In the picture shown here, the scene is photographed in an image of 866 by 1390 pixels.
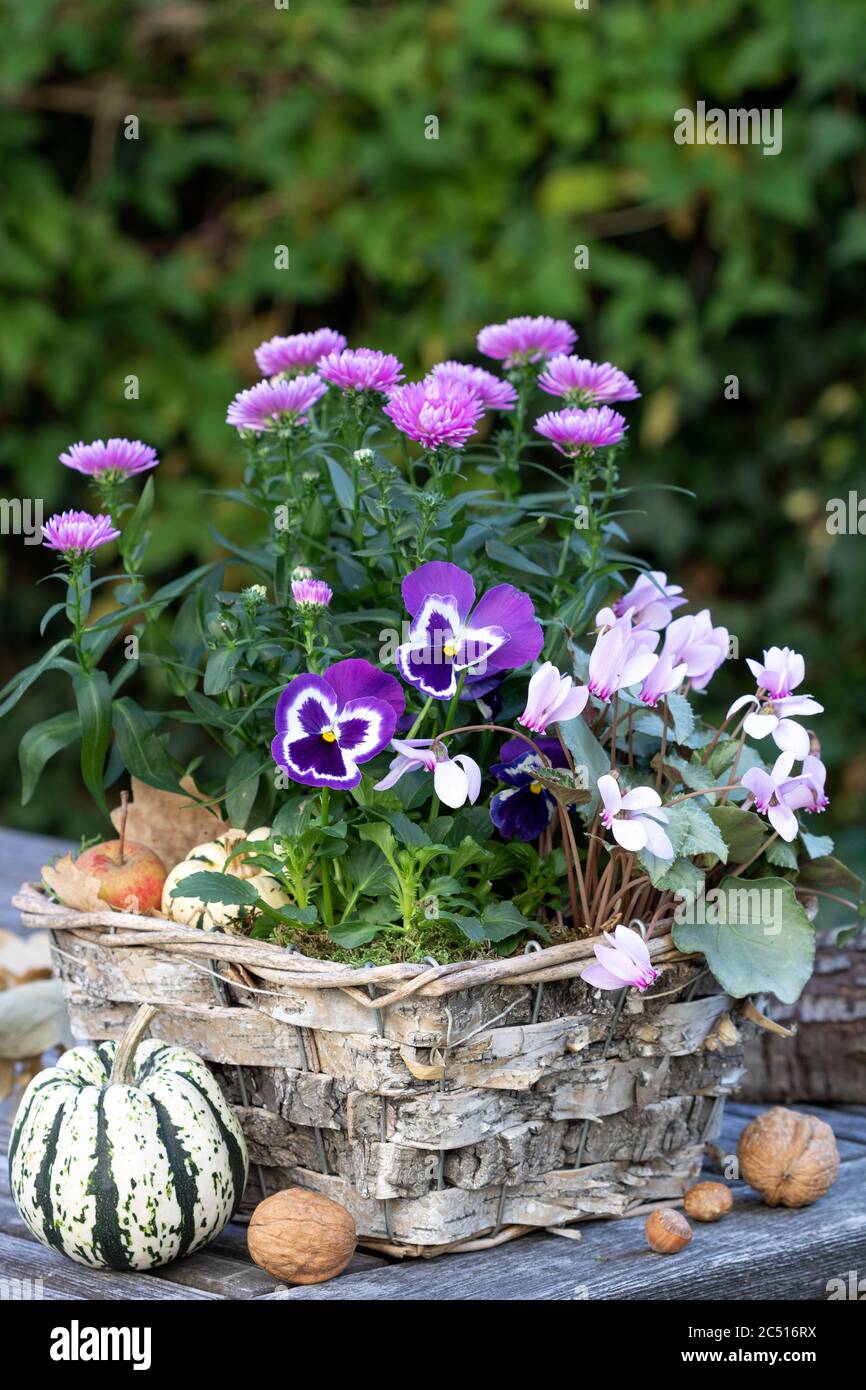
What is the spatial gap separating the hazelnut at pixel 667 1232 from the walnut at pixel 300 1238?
0.59 ft

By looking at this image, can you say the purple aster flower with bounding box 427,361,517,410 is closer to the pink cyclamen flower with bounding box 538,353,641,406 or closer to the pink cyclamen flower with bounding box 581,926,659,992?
the pink cyclamen flower with bounding box 538,353,641,406

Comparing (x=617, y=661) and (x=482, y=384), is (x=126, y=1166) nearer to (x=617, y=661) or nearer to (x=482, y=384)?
(x=617, y=661)

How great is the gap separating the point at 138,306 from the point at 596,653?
1988 mm

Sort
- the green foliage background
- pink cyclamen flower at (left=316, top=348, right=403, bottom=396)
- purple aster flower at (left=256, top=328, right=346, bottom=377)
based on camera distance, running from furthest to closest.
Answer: the green foliage background, purple aster flower at (left=256, top=328, right=346, bottom=377), pink cyclamen flower at (left=316, top=348, right=403, bottom=396)

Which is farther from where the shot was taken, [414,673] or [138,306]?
[138,306]

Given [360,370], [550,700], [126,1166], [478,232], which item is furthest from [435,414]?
[478,232]

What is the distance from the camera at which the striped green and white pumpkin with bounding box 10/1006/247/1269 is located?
2.75 ft

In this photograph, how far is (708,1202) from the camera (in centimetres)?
96

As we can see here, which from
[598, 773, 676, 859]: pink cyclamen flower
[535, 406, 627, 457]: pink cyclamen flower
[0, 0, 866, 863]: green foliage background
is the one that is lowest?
[598, 773, 676, 859]: pink cyclamen flower

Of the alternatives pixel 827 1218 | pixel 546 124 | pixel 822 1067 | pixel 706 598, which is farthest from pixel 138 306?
pixel 827 1218

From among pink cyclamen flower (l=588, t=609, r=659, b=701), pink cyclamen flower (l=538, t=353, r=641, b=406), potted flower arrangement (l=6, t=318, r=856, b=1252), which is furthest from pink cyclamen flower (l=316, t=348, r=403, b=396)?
pink cyclamen flower (l=588, t=609, r=659, b=701)

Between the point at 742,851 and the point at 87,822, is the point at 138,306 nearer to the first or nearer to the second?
the point at 87,822

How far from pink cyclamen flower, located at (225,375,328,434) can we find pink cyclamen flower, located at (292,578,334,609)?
0.46 ft

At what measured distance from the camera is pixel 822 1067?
1218 millimetres
